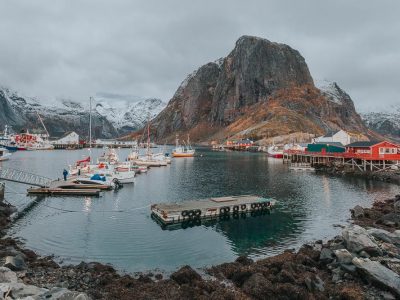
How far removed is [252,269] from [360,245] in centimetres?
975

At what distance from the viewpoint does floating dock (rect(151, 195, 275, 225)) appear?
45281 mm

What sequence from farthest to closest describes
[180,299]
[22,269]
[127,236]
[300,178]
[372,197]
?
[300,178] → [372,197] → [127,236] → [22,269] → [180,299]

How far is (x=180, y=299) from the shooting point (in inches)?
907

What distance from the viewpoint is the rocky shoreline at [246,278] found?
2303 centimetres

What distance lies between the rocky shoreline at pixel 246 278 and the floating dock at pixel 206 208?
15.9 meters

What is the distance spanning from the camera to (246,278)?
86.2 feet

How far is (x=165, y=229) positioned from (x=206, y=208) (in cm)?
754

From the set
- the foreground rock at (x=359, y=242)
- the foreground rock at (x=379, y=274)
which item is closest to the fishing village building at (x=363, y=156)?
the foreground rock at (x=359, y=242)

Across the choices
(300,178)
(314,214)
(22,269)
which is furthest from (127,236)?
(300,178)

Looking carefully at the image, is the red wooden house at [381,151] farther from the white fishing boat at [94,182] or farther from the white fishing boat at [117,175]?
the white fishing boat at [94,182]

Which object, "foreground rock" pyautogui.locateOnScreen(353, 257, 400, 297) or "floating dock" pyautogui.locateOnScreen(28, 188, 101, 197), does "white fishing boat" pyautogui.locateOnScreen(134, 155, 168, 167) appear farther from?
"foreground rock" pyautogui.locateOnScreen(353, 257, 400, 297)

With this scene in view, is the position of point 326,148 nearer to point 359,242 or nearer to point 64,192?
point 64,192

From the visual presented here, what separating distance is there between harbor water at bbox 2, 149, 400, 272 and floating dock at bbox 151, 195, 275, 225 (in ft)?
5.44

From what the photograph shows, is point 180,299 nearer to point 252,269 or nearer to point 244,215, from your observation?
point 252,269
